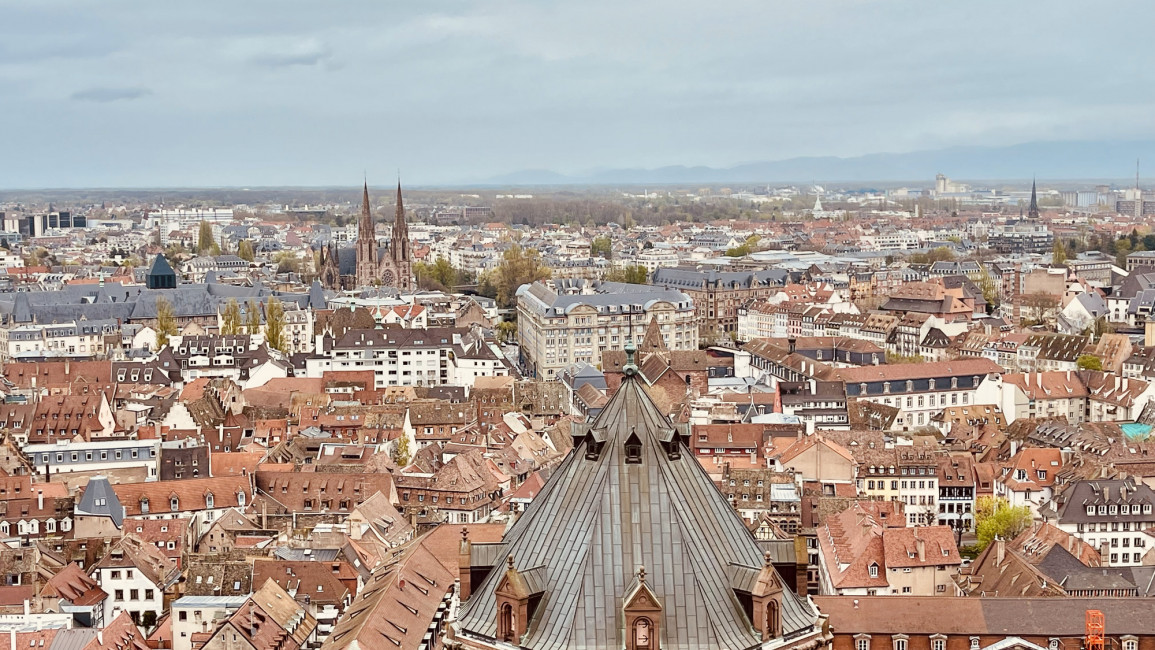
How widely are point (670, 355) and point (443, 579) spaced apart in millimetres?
66113

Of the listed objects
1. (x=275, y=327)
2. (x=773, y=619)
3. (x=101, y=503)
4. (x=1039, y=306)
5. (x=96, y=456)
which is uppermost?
(x=773, y=619)

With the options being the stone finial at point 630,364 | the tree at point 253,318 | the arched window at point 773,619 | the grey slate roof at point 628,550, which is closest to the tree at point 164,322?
the tree at point 253,318

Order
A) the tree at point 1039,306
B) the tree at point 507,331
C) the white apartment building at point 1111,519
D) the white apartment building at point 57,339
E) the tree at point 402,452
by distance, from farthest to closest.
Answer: the tree at point 507,331 → the tree at point 1039,306 → the white apartment building at point 57,339 → the tree at point 402,452 → the white apartment building at point 1111,519

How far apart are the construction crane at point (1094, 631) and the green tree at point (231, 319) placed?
103715 mm

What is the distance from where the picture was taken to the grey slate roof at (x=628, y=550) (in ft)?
81.4

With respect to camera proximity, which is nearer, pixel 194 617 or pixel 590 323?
pixel 194 617

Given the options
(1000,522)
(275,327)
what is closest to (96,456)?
(1000,522)

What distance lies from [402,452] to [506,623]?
219 feet

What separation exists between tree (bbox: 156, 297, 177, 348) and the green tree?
4.72 meters

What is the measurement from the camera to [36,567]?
215 feet

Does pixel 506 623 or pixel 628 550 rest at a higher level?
pixel 628 550

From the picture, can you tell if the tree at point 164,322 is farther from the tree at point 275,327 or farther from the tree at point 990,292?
the tree at point 990,292

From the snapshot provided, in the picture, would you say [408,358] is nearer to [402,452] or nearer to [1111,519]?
[402,452]

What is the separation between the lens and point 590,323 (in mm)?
146250
